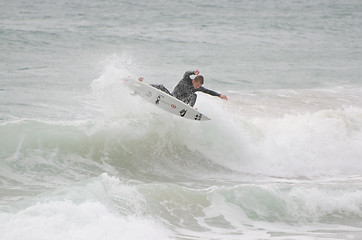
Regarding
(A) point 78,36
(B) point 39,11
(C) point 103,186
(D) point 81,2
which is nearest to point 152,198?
(C) point 103,186

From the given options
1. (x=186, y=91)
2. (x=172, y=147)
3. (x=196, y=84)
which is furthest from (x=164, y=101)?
(x=172, y=147)

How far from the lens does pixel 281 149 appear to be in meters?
13.6

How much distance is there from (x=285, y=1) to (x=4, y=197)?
5249 cm

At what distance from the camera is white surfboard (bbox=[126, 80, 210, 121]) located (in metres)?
11.9

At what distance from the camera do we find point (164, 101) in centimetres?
1202

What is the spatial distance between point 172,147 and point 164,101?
1.27m

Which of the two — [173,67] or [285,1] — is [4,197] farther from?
[285,1]

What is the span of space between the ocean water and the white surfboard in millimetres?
594

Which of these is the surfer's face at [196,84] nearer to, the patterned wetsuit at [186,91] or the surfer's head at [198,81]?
the surfer's head at [198,81]

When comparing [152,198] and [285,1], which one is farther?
[285,1]

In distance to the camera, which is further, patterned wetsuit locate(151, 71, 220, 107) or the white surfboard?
the white surfboard

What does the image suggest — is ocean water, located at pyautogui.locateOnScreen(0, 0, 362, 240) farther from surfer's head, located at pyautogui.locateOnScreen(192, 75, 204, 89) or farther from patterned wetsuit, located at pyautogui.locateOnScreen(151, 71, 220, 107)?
surfer's head, located at pyautogui.locateOnScreen(192, 75, 204, 89)

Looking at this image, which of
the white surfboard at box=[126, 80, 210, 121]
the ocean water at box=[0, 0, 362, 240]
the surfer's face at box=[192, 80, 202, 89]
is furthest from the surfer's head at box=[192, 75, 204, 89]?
the ocean water at box=[0, 0, 362, 240]

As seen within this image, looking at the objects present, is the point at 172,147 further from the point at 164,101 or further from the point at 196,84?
the point at 196,84
